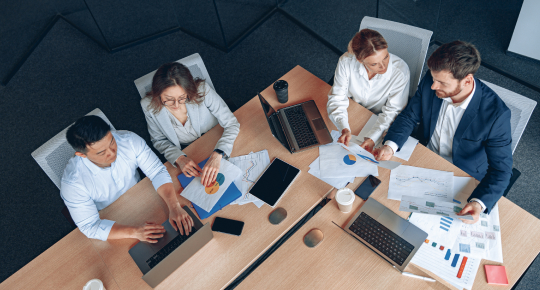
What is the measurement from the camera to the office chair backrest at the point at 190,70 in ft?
6.46

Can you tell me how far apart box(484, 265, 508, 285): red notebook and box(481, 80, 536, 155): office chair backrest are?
72 cm

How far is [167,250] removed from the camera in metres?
1.51

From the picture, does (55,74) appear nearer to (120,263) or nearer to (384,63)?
(120,263)

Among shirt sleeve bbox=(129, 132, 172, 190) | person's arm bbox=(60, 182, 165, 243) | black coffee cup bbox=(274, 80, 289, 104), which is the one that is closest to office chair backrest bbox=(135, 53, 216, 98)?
shirt sleeve bbox=(129, 132, 172, 190)

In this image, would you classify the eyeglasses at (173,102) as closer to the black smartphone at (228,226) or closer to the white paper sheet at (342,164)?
the black smartphone at (228,226)

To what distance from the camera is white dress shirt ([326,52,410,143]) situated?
191cm

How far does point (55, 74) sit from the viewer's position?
3646mm

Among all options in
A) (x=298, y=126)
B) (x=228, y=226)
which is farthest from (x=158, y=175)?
(x=298, y=126)

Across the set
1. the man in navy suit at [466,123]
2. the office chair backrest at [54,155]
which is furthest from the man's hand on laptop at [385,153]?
the office chair backrest at [54,155]

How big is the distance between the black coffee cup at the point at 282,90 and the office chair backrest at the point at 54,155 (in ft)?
3.97

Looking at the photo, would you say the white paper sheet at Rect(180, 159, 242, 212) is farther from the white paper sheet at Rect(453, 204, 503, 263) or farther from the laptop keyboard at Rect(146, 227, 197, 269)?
the white paper sheet at Rect(453, 204, 503, 263)

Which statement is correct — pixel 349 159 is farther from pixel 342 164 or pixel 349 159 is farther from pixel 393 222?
pixel 393 222

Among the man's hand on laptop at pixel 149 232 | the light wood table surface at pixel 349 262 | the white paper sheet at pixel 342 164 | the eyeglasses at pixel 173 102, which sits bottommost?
the light wood table surface at pixel 349 262

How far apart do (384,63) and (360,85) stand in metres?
0.24
